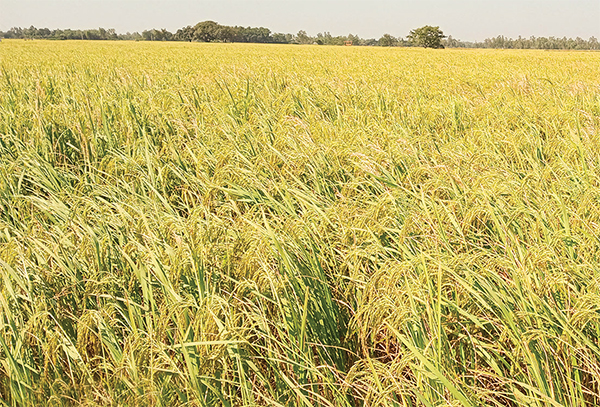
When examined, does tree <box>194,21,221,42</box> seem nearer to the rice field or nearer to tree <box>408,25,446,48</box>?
tree <box>408,25,446,48</box>

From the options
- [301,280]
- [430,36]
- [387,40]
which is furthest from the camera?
[387,40]

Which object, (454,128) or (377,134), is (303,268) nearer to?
(377,134)

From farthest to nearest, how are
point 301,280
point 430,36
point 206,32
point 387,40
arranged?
point 387,40, point 206,32, point 430,36, point 301,280

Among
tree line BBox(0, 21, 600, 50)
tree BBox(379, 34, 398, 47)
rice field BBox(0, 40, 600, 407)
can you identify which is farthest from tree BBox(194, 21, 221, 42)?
rice field BBox(0, 40, 600, 407)

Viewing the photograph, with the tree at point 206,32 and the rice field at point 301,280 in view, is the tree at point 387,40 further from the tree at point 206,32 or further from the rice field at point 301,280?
the rice field at point 301,280

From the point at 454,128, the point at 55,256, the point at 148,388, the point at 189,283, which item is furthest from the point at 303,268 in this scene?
the point at 454,128

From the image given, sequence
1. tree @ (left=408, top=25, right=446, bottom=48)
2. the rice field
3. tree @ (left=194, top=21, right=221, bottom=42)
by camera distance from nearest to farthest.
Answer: the rice field
tree @ (left=408, top=25, right=446, bottom=48)
tree @ (left=194, top=21, right=221, bottom=42)

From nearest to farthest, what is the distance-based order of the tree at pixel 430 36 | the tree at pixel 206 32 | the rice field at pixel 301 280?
1. the rice field at pixel 301 280
2. the tree at pixel 430 36
3. the tree at pixel 206 32

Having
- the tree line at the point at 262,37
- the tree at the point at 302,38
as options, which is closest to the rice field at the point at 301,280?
the tree line at the point at 262,37

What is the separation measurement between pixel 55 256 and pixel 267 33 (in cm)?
11640

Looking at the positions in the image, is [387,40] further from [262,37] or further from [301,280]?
[301,280]

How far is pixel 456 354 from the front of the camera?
1.38 m

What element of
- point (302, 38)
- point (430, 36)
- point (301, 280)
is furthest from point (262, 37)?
point (301, 280)

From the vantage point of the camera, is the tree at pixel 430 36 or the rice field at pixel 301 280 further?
the tree at pixel 430 36
